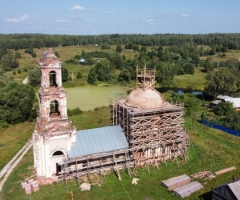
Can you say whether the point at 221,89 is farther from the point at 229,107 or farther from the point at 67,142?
the point at 67,142

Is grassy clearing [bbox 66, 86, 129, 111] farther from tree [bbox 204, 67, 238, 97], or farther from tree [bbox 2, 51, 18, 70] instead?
tree [bbox 2, 51, 18, 70]

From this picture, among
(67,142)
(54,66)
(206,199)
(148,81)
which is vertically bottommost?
(206,199)

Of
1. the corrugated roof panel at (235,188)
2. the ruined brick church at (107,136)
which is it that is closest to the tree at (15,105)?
the ruined brick church at (107,136)

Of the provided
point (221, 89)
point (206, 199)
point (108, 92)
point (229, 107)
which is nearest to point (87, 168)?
point (206, 199)

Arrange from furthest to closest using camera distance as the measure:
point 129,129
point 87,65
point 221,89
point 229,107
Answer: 1. point 87,65
2. point 221,89
3. point 229,107
4. point 129,129

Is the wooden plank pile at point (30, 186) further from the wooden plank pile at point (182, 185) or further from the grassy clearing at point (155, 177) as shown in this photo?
the wooden plank pile at point (182, 185)

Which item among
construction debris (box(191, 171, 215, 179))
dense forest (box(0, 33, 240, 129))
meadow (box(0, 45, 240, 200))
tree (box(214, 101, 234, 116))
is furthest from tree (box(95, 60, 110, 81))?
construction debris (box(191, 171, 215, 179))
